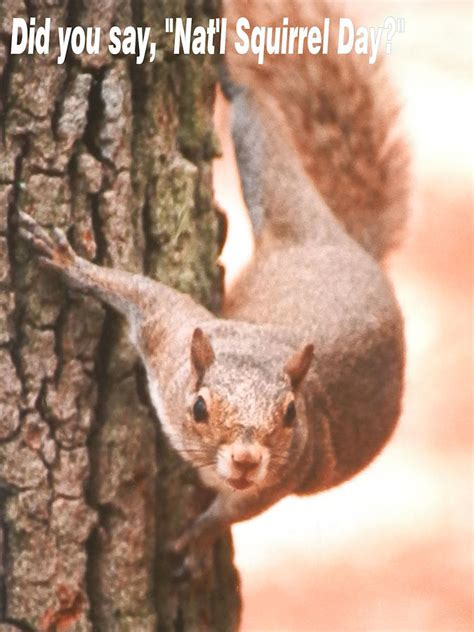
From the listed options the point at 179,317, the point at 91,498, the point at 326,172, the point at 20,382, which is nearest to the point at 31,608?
the point at 91,498

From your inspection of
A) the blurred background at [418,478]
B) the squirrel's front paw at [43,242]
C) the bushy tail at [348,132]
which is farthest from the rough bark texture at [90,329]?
the blurred background at [418,478]

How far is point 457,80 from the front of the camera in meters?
2.57

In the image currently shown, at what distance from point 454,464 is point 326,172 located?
0.69m

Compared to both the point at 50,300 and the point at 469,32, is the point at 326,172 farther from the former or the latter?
the point at 50,300

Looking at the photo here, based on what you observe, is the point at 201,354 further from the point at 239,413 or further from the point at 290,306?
the point at 290,306

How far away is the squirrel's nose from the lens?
58.8 inches

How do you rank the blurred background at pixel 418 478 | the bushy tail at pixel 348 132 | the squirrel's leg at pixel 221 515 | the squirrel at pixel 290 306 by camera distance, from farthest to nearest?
the blurred background at pixel 418 478
the bushy tail at pixel 348 132
the squirrel's leg at pixel 221 515
the squirrel at pixel 290 306

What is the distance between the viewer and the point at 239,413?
1.53 meters

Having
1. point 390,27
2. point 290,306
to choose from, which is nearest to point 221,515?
point 290,306

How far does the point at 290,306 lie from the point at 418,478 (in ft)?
2.84

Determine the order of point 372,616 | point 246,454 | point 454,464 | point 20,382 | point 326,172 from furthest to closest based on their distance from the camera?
point 454,464, point 372,616, point 326,172, point 20,382, point 246,454

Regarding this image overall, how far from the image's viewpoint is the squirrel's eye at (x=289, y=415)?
5.16ft

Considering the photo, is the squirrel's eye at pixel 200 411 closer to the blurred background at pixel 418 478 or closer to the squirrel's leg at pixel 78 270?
the squirrel's leg at pixel 78 270

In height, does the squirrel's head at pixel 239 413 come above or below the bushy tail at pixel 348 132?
below
